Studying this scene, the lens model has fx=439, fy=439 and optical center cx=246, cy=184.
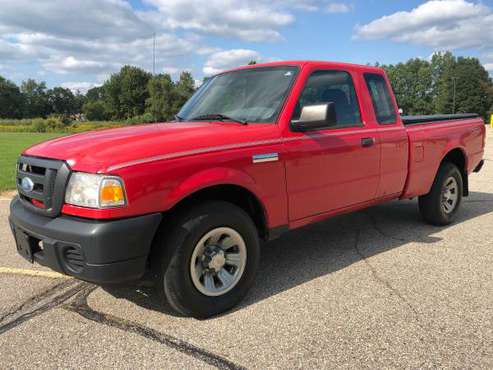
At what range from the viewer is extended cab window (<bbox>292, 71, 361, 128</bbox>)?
398cm

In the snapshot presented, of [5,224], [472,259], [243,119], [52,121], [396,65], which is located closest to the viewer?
[243,119]

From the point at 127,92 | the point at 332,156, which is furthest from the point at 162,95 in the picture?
the point at 332,156

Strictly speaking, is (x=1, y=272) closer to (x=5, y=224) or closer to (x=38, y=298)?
(x=38, y=298)

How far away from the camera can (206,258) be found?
3.26 m

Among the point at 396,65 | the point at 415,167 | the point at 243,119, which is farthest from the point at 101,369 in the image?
the point at 396,65

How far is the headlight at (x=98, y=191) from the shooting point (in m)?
2.72

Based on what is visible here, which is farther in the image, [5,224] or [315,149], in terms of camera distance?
[5,224]

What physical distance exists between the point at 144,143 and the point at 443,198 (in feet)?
14.1

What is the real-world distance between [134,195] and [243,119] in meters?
1.40

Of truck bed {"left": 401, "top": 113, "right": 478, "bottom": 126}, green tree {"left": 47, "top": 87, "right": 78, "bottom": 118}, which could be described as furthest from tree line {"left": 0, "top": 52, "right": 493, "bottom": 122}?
truck bed {"left": 401, "top": 113, "right": 478, "bottom": 126}

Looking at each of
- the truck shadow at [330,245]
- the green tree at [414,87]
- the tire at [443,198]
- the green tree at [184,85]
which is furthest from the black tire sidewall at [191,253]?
the green tree at [414,87]

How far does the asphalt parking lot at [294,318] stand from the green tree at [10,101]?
123m

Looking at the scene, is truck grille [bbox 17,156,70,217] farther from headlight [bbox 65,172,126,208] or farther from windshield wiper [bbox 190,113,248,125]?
windshield wiper [bbox 190,113,248,125]

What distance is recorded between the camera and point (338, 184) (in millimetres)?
4121
